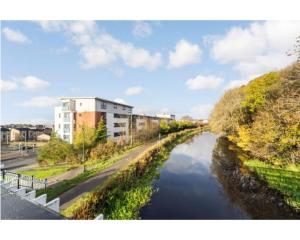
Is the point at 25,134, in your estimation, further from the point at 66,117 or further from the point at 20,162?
the point at 20,162

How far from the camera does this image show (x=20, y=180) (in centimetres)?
561

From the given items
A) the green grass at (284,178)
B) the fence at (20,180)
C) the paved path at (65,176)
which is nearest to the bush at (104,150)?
the paved path at (65,176)

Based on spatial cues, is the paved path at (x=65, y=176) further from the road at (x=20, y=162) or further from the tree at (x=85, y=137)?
the tree at (x=85, y=137)

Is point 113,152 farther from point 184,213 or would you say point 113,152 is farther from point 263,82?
point 263,82

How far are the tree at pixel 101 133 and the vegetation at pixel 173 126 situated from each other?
8902mm

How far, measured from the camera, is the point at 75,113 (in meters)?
14.9

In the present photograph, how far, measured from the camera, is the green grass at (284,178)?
22.1 feet

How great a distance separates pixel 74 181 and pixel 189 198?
13.1ft

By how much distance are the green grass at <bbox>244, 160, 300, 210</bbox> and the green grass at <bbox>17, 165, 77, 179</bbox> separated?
301 inches

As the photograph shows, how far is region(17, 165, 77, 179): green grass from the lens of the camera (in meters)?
7.39

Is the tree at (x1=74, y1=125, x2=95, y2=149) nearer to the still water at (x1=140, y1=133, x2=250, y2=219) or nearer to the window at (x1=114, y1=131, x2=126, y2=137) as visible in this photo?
the window at (x1=114, y1=131, x2=126, y2=137)

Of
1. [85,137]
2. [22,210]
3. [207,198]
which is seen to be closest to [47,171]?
[22,210]

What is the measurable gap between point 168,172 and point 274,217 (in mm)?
5597

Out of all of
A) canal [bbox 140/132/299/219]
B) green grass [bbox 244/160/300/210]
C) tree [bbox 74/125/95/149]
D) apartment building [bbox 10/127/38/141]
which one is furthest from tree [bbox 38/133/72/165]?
green grass [bbox 244/160/300/210]
